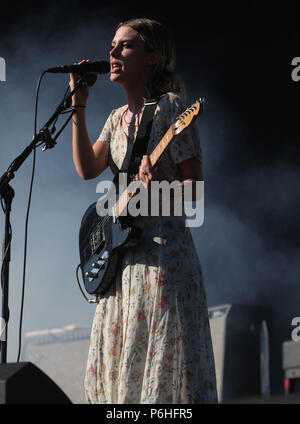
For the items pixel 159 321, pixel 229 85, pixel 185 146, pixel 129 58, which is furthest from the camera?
pixel 229 85

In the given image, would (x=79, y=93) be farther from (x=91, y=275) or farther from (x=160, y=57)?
(x=91, y=275)

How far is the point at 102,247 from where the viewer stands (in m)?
2.27

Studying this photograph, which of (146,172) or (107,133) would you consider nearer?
(146,172)

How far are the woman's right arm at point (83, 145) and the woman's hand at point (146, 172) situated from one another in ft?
1.13

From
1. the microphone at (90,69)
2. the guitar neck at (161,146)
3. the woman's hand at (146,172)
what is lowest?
the woman's hand at (146,172)

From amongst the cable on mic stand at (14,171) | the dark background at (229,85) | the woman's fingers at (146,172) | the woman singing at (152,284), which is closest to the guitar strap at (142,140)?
the woman singing at (152,284)

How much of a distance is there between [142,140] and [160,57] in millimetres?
303

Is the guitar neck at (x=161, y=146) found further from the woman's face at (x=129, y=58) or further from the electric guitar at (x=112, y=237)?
the woman's face at (x=129, y=58)

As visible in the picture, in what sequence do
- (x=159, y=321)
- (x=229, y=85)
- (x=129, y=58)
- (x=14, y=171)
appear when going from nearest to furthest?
1. (x=159, y=321)
2. (x=129, y=58)
3. (x=14, y=171)
4. (x=229, y=85)

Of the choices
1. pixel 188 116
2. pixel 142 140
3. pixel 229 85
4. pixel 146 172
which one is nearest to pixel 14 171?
pixel 142 140

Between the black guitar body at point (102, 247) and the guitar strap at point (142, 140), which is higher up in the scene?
the guitar strap at point (142, 140)

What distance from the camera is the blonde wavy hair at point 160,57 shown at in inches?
91.4
